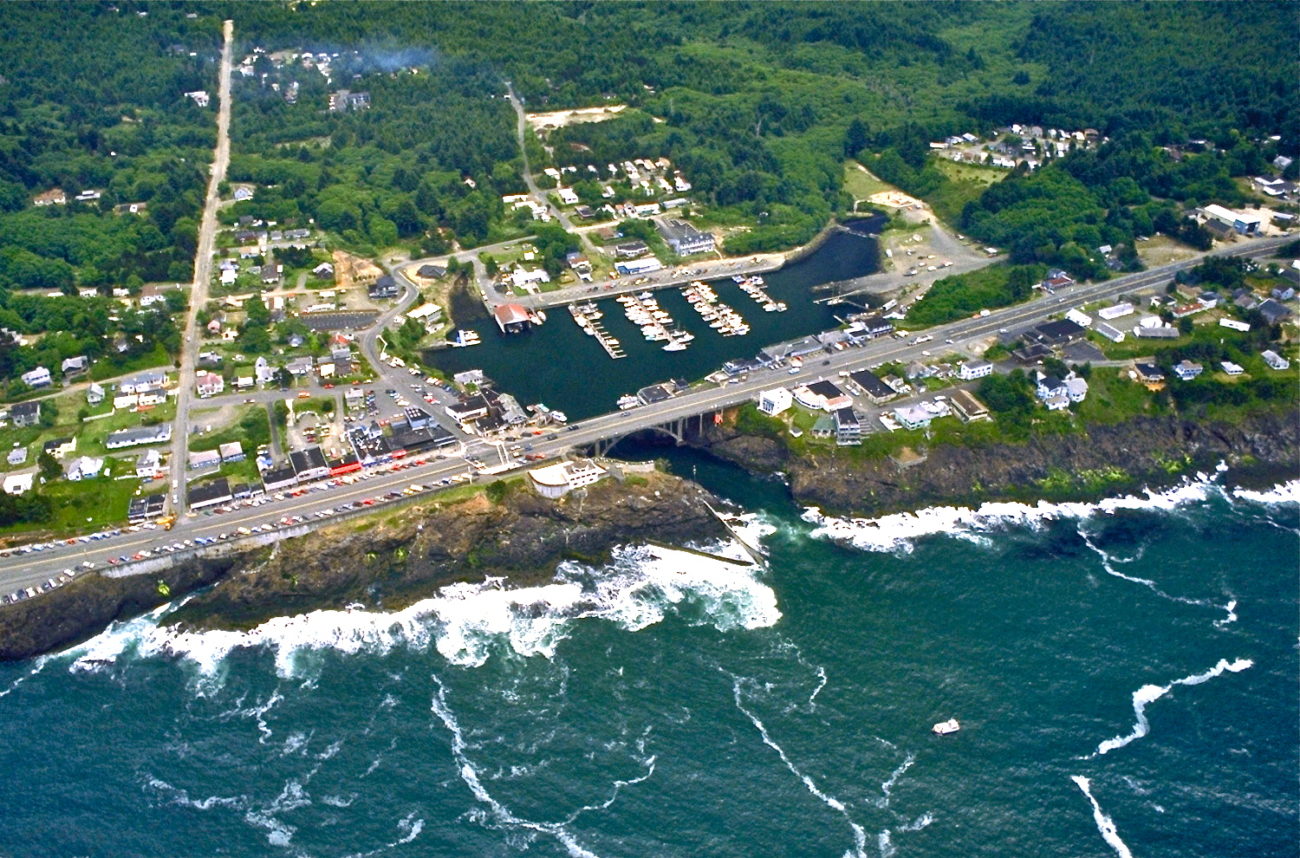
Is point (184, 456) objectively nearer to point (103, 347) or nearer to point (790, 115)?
point (103, 347)

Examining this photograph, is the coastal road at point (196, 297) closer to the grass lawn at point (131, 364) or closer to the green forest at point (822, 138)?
the grass lawn at point (131, 364)

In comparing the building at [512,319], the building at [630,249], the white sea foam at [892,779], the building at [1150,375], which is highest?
the building at [630,249]

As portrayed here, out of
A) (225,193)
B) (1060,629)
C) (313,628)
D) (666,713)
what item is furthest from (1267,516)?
(225,193)

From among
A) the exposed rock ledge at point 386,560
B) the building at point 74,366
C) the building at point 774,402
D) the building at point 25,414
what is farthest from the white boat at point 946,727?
the building at point 74,366

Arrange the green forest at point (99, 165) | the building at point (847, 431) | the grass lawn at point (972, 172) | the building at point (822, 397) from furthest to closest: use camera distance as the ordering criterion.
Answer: the grass lawn at point (972, 172) < the green forest at point (99, 165) < the building at point (822, 397) < the building at point (847, 431)

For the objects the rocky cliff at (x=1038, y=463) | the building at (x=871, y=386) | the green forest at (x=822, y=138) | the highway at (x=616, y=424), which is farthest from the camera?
the green forest at (x=822, y=138)

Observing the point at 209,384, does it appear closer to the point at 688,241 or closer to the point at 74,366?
the point at 74,366

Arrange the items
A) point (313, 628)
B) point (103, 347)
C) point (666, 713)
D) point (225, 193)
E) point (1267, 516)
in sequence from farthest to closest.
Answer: point (225, 193) → point (103, 347) → point (1267, 516) → point (313, 628) → point (666, 713)

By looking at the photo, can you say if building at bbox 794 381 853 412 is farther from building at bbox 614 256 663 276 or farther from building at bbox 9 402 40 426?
building at bbox 9 402 40 426

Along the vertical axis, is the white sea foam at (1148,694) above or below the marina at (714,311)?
below
